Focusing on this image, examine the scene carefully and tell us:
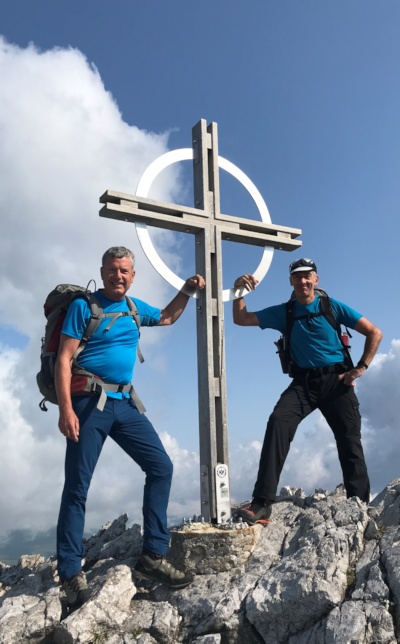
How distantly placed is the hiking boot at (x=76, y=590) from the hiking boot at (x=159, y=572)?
0.66 m

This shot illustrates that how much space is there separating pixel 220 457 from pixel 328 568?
79.1 inches

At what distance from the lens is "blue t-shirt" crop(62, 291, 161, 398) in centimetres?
596

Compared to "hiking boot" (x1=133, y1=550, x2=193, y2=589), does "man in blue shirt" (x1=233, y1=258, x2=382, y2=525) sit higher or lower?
higher

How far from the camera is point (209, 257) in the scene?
24.8 ft

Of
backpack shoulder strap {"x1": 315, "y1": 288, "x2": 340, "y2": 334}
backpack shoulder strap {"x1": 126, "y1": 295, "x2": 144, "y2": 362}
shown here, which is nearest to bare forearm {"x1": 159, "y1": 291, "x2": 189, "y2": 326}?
backpack shoulder strap {"x1": 126, "y1": 295, "x2": 144, "y2": 362}

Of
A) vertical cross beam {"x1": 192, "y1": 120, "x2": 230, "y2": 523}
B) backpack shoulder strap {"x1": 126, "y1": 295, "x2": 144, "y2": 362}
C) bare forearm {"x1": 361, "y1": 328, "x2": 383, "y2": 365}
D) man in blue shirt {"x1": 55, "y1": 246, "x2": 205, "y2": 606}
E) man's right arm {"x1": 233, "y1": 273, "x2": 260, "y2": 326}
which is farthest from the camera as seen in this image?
man's right arm {"x1": 233, "y1": 273, "x2": 260, "y2": 326}

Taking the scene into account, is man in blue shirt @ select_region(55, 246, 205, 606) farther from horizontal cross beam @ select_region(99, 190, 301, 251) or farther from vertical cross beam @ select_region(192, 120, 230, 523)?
horizontal cross beam @ select_region(99, 190, 301, 251)

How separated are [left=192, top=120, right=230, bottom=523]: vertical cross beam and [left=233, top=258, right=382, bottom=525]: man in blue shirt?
478 mm

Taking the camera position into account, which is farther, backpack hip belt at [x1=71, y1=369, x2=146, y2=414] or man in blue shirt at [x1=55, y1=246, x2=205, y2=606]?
backpack hip belt at [x1=71, y1=369, x2=146, y2=414]

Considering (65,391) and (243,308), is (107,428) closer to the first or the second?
(65,391)

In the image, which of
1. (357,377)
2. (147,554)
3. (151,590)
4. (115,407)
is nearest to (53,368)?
(115,407)

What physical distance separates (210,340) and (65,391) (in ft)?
7.20

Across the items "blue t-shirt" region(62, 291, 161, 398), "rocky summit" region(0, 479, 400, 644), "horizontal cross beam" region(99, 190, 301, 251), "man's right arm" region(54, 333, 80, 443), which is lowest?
"rocky summit" region(0, 479, 400, 644)

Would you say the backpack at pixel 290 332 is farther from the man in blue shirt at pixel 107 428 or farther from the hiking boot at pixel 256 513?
the man in blue shirt at pixel 107 428
